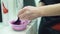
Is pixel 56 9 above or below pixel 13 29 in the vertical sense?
above

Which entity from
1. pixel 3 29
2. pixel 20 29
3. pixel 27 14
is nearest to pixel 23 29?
pixel 20 29

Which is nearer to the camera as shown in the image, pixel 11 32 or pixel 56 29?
pixel 56 29

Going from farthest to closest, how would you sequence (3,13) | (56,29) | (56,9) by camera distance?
(3,13), (56,29), (56,9)

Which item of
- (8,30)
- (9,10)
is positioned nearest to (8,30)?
(8,30)

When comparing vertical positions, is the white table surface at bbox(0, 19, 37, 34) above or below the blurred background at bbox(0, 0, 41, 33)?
below

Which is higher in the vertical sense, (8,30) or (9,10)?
(9,10)

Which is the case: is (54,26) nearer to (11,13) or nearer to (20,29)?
(20,29)

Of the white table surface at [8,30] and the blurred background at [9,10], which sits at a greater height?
the blurred background at [9,10]

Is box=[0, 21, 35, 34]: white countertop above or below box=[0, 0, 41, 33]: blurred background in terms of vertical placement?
below

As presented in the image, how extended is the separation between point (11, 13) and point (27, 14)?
369 millimetres

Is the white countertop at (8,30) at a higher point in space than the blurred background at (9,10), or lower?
lower

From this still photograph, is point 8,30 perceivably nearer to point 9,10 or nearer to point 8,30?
point 8,30

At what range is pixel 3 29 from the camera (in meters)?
0.85

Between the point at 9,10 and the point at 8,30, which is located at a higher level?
the point at 9,10
